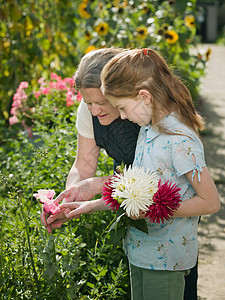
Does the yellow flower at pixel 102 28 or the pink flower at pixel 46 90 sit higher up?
the yellow flower at pixel 102 28

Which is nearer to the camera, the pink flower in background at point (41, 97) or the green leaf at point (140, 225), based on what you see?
the green leaf at point (140, 225)

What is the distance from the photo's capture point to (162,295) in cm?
167

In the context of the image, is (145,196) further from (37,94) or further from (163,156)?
(37,94)

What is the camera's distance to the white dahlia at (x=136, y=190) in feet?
4.91

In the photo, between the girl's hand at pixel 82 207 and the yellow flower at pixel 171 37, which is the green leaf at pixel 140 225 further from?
the yellow flower at pixel 171 37

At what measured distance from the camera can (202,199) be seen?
1.54 m

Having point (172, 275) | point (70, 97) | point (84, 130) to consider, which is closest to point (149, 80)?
point (84, 130)

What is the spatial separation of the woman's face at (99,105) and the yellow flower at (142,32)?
303cm

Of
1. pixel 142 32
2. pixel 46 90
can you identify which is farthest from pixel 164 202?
pixel 142 32

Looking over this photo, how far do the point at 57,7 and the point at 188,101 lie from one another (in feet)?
13.5

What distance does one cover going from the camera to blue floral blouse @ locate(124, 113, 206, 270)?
1555 millimetres

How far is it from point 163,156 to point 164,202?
0.55ft

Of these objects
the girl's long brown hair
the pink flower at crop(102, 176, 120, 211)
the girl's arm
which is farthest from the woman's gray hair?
the girl's arm

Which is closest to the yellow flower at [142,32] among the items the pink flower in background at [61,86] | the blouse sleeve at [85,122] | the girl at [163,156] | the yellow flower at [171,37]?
the yellow flower at [171,37]
